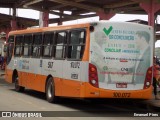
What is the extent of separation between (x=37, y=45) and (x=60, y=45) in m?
2.43

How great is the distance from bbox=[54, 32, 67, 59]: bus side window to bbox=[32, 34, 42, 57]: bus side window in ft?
5.76

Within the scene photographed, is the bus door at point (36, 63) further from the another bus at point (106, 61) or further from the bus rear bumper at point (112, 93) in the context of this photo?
the bus rear bumper at point (112, 93)

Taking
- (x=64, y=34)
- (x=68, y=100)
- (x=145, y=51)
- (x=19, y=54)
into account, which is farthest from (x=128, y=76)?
(x=19, y=54)

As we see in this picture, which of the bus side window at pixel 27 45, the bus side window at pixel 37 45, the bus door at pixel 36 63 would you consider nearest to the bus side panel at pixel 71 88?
the bus door at pixel 36 63

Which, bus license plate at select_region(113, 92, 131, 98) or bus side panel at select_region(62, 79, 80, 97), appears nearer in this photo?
bus license plate at select_region(113, 92, 131, 98)

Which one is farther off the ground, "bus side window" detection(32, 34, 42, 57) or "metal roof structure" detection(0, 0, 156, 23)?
"metal roof structure" detection(0, 0, 156, 23)

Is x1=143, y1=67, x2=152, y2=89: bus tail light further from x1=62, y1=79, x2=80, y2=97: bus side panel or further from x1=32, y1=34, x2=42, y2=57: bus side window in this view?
x1=32, y1=34, x2=42, y2=57: bus side window

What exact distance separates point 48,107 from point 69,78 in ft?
3.94

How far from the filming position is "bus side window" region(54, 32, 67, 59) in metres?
15.4

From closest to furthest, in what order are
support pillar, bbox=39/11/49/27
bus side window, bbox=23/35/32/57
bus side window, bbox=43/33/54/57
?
bus side window, bbox=43/33/54/57
bus side window, bbox=23/35/32/57
support pillar, bbox=39/11/49/27

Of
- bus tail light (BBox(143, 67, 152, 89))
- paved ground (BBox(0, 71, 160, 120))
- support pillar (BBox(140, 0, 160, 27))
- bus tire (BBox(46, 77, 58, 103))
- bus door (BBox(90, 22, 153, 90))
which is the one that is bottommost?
paved ground (BBox(0, 71, 160, 120))

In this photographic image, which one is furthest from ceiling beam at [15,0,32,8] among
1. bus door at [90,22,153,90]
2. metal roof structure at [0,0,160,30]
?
bus door at [90,22,153,90]

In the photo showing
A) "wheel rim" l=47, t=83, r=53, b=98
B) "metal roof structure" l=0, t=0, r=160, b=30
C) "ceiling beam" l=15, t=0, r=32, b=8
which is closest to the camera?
"wheel rim" l=47, t=83, r=53, b=98

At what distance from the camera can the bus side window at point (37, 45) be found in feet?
58.2
